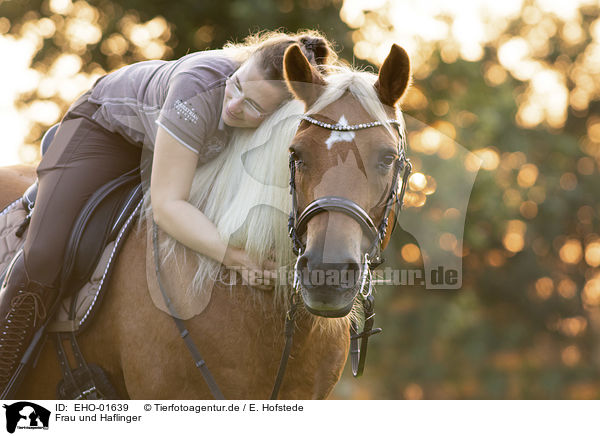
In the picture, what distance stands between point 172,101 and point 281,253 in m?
0.80

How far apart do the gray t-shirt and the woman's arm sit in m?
0.06

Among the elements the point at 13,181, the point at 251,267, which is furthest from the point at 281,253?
the point at 13,181

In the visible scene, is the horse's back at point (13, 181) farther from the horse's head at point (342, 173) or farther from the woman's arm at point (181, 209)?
the horse's head at point (342, 173)

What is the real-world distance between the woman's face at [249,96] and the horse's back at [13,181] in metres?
1.95

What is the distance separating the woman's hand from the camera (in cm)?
261

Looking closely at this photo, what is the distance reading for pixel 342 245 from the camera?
2.22 metres

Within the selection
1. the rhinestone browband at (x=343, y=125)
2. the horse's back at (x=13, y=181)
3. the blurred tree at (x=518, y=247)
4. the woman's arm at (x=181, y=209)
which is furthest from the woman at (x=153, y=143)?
the blurred tree at (x=518, y=247)

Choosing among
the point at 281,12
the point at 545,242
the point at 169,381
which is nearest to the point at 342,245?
the point at 169,381

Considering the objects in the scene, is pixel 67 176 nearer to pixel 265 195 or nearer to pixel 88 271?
pixel 88 271

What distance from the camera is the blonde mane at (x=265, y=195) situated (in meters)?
2.59

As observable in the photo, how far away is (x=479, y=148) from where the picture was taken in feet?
36.7

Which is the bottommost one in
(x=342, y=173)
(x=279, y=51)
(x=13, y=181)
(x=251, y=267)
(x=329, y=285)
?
(x=329, y=285)
